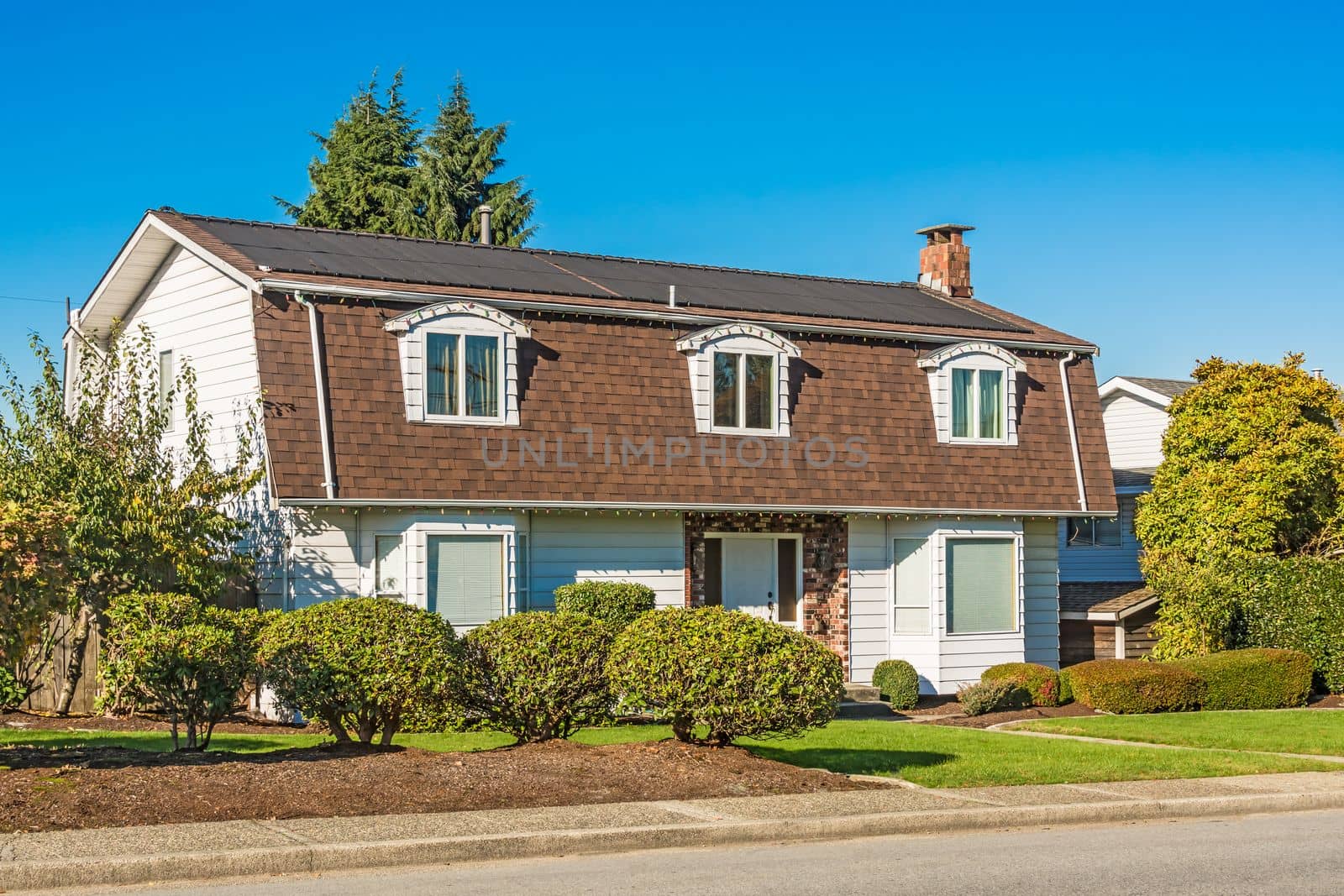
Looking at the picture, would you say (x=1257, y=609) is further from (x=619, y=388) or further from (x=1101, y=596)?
(x=619, y=388)

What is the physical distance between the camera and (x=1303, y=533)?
1080 inches

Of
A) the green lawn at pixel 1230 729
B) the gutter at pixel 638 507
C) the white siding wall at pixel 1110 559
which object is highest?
the gutter at pixel 638 507

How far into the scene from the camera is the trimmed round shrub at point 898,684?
2278cm

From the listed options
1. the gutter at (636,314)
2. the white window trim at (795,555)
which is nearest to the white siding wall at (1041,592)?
the gutter at (636,314)

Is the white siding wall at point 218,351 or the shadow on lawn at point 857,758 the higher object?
the white siding wall at point 218,351

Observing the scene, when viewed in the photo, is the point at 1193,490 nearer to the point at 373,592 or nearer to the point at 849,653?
the point at 849,653

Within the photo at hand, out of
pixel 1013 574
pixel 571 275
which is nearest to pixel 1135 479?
pixel 1013 574

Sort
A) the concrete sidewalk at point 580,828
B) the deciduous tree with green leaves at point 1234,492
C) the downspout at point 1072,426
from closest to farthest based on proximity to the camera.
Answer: the concrete sidewalk at point 580,828, the downspout at point 1072,426, the deciduous tree with green leaves at point 1234,492

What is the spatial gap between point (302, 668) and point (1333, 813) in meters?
8.90

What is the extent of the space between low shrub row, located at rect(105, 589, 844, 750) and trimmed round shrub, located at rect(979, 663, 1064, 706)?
9962mm

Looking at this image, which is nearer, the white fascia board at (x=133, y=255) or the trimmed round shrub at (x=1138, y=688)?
the white fascia board at (x=133, y=255)

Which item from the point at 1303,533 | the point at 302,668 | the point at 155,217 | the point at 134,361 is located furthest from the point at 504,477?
the point at 1303,533

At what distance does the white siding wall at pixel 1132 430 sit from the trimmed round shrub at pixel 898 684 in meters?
15.3

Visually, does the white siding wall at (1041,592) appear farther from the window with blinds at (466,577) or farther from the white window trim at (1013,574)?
the window with blinds at (466,577)
